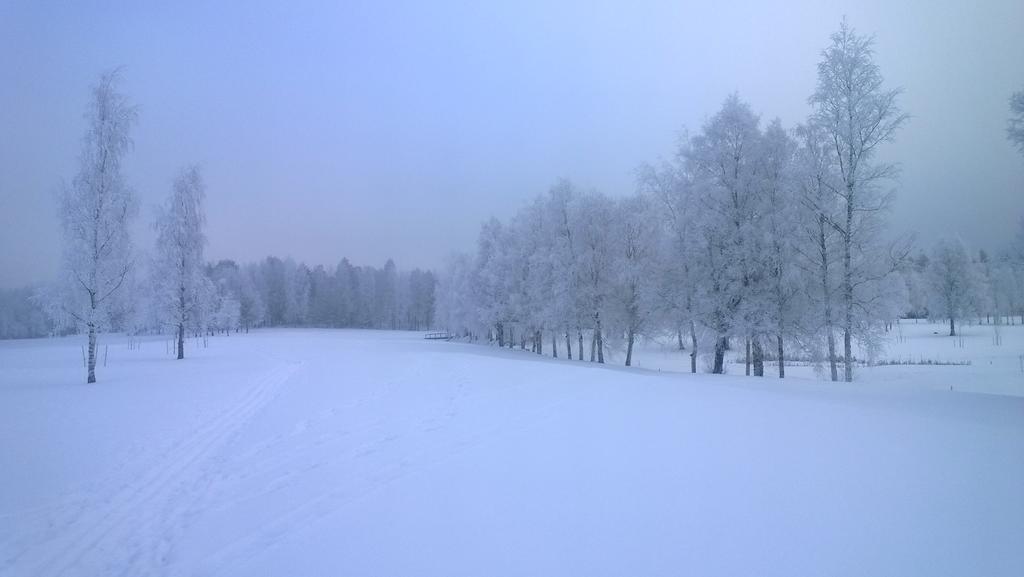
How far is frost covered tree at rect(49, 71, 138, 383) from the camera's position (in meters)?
22.6

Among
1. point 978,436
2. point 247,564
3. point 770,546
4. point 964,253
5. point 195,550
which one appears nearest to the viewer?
point 770,546

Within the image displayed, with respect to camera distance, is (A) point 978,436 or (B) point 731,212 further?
(B) point 731,212

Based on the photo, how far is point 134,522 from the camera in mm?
6656

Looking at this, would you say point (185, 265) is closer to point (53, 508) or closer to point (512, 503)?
point (53, 508)

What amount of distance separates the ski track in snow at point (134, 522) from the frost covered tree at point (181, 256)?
111 feet

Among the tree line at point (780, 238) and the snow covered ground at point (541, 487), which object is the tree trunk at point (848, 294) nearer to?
the tree line at point (780, 238)

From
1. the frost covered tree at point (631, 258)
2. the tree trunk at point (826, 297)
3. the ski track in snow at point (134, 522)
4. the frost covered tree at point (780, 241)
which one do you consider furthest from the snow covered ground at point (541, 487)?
the frost covered tree at point (631, 258)

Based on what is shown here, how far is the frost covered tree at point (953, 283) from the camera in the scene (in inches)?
2012

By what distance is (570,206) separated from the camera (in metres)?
35.7

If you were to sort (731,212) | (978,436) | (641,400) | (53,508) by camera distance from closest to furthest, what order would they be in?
(53,508), (978,436), (641,400), (731,212)

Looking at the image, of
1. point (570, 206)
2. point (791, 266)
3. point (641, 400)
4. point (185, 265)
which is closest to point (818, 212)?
point (791, 266)

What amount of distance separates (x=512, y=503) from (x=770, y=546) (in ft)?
9.42

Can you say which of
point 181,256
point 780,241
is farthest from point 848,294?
point 181,256

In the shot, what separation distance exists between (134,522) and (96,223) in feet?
72.2
